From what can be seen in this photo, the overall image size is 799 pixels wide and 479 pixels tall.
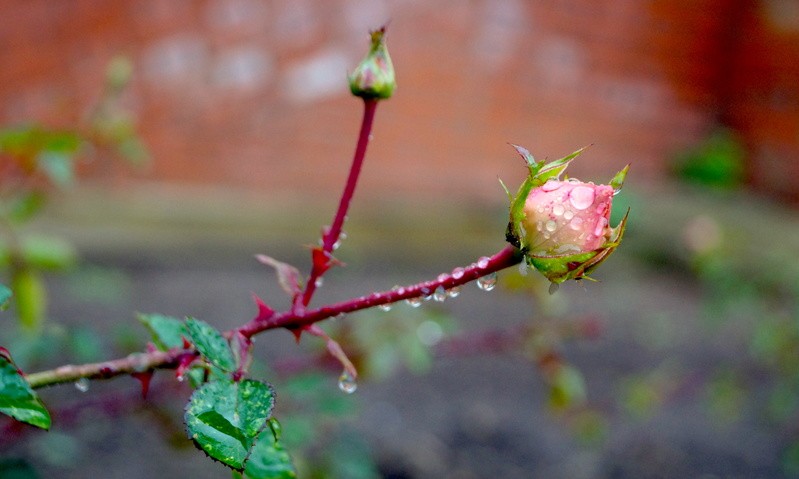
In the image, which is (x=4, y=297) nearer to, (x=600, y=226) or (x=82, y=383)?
(x=82, y=383)

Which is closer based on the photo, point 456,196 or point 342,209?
point 342,209

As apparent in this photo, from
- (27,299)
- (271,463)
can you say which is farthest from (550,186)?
(27,299)

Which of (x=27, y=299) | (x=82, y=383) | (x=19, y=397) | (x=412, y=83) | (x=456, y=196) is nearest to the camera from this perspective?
(x=19, y=397)

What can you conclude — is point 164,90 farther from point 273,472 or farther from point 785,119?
point 785,119

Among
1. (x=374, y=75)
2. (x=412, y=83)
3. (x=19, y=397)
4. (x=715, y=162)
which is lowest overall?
(x=19, y=397)

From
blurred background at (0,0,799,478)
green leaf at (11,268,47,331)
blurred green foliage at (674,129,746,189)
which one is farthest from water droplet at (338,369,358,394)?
blurred green foliage at (674,129,746,189)

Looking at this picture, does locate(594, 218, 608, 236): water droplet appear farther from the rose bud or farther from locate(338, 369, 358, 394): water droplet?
locate(338, 369, 358, 394): water droplet

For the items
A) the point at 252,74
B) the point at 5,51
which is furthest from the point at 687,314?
the point at 5,51
